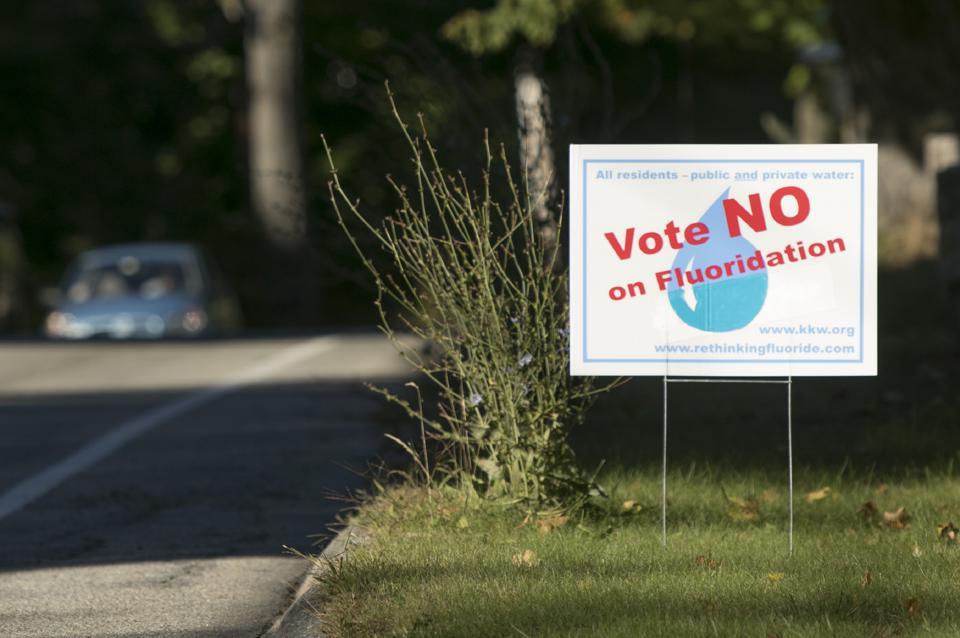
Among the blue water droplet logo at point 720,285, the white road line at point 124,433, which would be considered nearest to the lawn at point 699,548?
the blue water droplet logo at point 720,285

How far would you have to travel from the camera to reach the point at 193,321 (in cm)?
2591

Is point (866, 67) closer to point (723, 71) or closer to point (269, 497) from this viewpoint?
point (269, 497)

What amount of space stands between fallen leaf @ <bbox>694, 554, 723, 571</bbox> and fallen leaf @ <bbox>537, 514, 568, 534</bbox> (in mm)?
746

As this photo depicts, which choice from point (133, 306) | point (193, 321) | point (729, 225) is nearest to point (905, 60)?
point (193, 321)

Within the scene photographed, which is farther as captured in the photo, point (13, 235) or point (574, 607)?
point (13, 235)

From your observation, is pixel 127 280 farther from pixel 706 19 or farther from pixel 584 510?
pixel 584 510

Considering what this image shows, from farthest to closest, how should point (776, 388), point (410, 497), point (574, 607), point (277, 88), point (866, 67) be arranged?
point (277, 88) → point (866, 67) → point (776, 388) → point (410, 497) → point (574, 607)

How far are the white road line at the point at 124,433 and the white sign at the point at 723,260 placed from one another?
3628 mm

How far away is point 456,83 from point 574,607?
5.98m

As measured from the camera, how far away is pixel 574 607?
621 cm

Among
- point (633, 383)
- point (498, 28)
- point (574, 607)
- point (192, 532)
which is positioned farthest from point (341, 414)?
point (498, 28)

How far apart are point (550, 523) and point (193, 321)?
61.1 feet

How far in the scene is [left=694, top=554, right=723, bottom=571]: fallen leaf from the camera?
694 cm

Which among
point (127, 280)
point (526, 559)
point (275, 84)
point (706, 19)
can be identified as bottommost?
point (526, 559)
